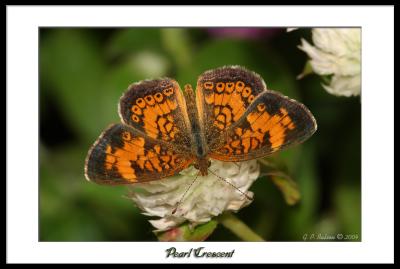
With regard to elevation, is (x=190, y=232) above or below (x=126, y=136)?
below

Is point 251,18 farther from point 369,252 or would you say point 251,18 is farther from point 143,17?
point 369,252

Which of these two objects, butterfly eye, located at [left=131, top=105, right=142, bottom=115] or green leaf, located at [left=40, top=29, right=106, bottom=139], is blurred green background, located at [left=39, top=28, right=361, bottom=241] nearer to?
green leaf, located at [left=40, top=29, right=106, bottom=139]

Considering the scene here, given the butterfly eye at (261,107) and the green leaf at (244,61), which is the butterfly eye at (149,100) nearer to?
the butterfly eye at (261,107)

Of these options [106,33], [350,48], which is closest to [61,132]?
[106,33]

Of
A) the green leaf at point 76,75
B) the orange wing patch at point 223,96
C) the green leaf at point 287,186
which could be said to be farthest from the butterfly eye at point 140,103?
the green leaf at point 76,75

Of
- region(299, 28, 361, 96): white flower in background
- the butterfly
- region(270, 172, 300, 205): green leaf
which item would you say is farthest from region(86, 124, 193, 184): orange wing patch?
region(299, 28, 361, 96): white flower in background

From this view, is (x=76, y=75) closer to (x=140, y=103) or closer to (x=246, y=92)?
(x=140, y=103)

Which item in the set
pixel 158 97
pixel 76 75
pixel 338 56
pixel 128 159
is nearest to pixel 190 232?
pixel 128 159
